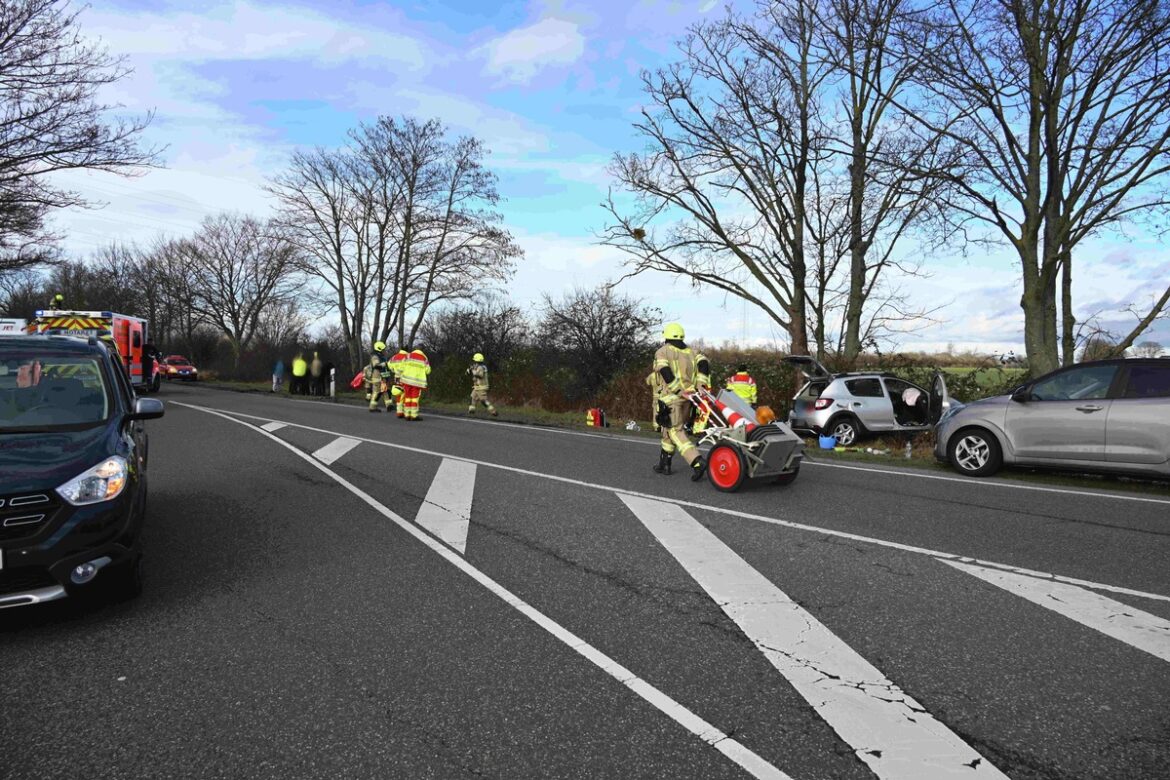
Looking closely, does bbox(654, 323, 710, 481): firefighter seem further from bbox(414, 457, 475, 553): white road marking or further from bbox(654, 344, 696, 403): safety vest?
bbox(414, 457, 475, 553): white road marking

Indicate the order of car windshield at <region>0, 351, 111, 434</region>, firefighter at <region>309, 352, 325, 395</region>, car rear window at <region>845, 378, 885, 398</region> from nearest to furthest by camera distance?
car windshield at <region>0, 351, 111, 434</region> → car rear window at <region>845, 378, 885, 398</region> → firefighter at <region>309, 352, 325, 395</region>

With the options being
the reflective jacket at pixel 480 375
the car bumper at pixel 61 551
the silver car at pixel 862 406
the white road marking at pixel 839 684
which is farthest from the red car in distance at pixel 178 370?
the white road marking at pixel 839 684

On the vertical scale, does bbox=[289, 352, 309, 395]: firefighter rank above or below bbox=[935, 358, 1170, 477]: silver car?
above

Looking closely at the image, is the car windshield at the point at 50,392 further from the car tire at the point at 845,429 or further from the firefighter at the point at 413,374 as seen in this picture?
the car tire at the point at 845,429

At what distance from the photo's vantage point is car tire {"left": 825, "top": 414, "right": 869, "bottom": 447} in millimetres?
13656

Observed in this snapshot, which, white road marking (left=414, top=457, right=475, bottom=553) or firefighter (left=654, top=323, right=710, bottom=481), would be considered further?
firefighter (left=654, top=323, right=710, bottom=481)

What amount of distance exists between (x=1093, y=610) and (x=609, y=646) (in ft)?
10.2

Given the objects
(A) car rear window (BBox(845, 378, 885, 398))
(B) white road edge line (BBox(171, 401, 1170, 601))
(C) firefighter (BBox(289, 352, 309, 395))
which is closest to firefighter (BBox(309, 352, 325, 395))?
(C) firefighter (BBox(289, 352, 309, 395))

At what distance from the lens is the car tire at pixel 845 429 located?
44.8 feet

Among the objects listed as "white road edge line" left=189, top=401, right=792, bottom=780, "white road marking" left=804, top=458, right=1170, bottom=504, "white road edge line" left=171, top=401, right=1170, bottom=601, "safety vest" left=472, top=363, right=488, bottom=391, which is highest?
"safety vest" left=472, top=363, right=488, bottom=391

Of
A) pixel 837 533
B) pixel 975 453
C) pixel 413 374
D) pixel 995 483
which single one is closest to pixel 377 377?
pixel 413 374

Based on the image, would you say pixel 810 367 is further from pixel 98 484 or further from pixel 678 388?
pixel 98 484

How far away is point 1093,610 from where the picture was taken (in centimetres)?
445

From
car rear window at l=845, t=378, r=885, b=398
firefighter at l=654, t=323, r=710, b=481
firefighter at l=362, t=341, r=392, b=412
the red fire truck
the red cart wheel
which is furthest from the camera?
firefighter at l=362, t=341, r=392, b=412
